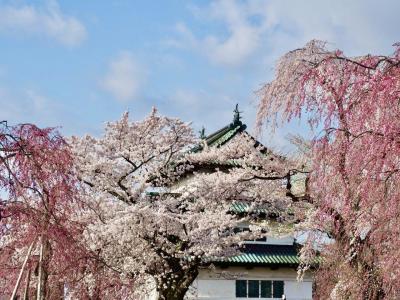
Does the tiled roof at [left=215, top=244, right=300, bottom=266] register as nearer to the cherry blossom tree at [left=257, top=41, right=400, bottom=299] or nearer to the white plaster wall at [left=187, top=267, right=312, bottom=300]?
the white plaster wall at [left=187, top=267, right=312, bottom=300]

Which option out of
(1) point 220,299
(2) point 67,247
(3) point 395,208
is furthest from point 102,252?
(3) point 395,208

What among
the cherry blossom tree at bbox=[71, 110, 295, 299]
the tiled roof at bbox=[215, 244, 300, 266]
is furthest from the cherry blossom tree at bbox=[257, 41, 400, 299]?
the tiled roof at bbox=[215, 244, 300, 266]

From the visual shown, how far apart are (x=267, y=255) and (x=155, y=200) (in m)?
10.9

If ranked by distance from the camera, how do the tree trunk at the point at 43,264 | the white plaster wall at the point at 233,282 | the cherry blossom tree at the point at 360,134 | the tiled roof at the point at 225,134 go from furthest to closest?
the tiled roof at the point at 225,134
the white plaster wall at the point at 233,282
the tree trunk at the point at 43,264
the cherry blossom tree at the point at 360,134

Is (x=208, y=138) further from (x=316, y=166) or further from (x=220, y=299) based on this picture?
Result: (x=316, y=166)

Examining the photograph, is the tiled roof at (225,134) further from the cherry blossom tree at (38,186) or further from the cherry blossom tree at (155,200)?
the cherry blossom tree at (38,186)

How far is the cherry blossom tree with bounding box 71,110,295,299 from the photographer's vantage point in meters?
22.5

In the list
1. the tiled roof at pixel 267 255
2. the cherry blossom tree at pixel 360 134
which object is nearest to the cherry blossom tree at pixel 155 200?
the tiled roof at pixel 267 255

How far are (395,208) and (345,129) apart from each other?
1165 mm

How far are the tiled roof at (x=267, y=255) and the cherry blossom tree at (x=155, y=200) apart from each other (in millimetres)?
7650

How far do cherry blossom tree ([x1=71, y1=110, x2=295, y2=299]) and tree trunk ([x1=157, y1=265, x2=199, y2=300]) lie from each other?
3 cm

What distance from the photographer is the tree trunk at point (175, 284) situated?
75.4 ft

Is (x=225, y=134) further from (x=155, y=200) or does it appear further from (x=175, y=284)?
(x=175, y=284)

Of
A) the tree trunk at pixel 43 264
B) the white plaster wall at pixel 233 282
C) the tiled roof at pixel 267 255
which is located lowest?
the tree trunk at pixel 43 264
